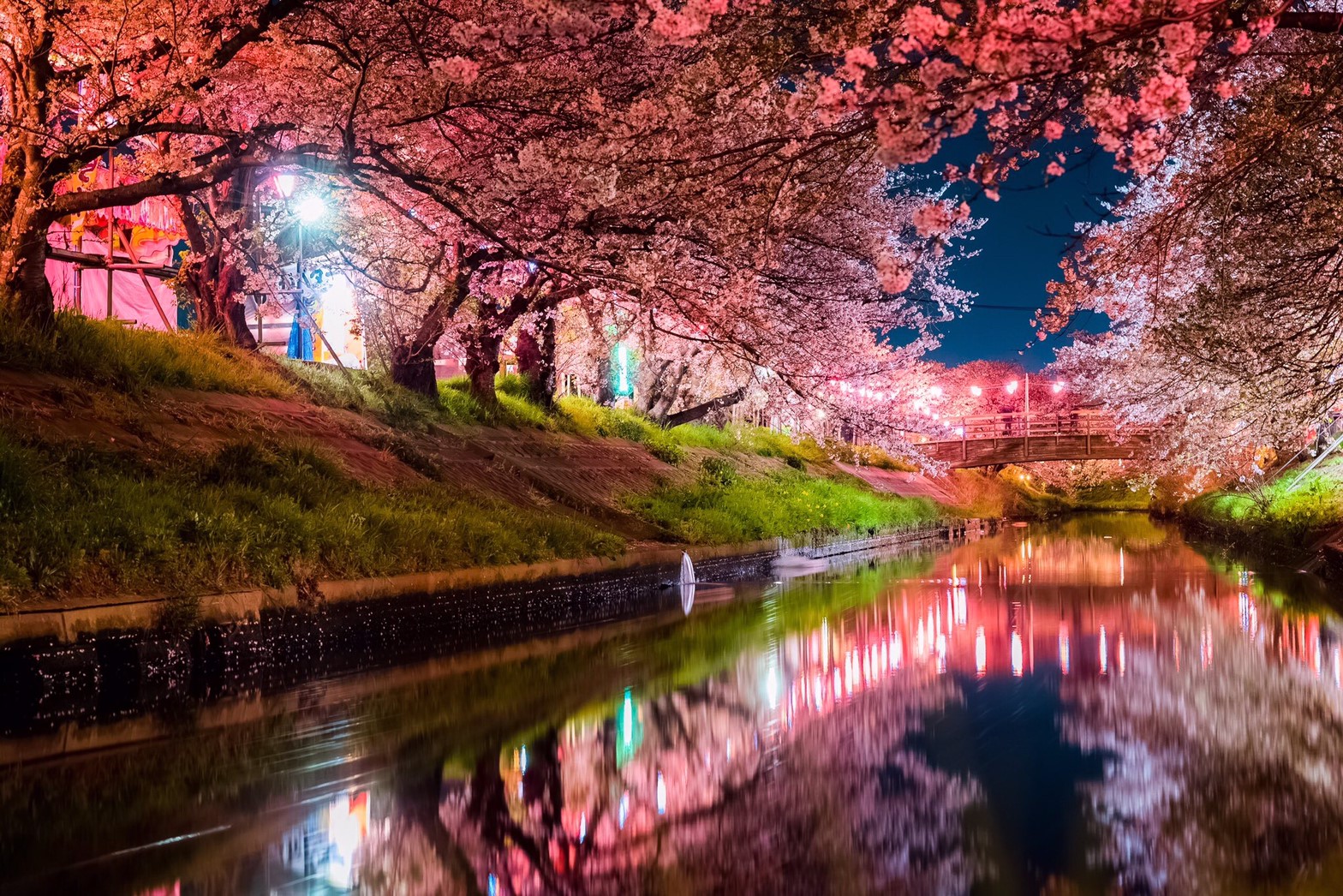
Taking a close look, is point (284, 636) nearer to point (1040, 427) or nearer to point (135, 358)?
point (135, 358)

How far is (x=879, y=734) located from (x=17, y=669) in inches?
228

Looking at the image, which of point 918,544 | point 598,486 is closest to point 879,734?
point 598,486

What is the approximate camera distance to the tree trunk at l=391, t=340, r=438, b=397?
76.4ft

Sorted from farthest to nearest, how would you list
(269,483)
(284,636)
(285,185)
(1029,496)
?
(1029,496)
(285,185)
(269,483)
(284,636)

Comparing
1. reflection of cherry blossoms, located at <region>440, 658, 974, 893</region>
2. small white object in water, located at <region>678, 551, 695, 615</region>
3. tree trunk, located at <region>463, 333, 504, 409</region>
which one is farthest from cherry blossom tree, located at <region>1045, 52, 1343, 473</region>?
tree trunk, located at <region>463, 333, 504, 409</region>

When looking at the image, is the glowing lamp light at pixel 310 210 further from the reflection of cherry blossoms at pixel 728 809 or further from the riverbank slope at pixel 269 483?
the reflection of cherry blossoms at pixel 728 809

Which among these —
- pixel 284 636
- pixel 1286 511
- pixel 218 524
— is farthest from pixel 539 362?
pixel 284 636

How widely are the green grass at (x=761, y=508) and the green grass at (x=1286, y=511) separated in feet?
32.6

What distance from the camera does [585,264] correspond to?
13188 mm

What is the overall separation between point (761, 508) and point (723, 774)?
2131cm

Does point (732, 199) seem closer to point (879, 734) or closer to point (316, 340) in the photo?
point (879, 734)

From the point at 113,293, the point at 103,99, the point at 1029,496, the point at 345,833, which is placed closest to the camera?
the point at 345,833

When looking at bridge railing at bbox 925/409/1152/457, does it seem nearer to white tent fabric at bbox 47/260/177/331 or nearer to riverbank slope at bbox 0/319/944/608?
riverbank slope at bbox 0/319/944/608

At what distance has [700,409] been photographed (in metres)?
36.0
